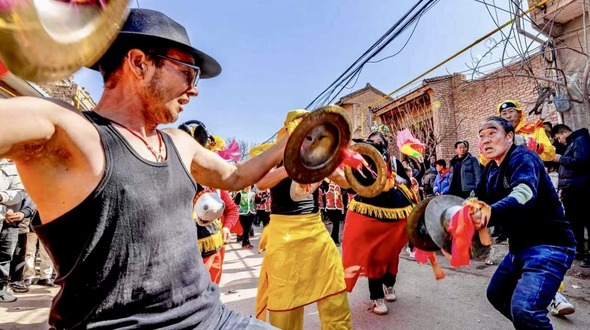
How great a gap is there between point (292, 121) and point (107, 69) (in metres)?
1.26

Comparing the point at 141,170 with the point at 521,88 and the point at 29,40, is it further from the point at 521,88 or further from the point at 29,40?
the point at 521,88

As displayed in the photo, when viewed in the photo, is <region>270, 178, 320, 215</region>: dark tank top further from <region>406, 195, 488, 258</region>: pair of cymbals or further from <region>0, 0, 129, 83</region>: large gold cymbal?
<region>0, 0, 129, 83</region>: large gold cymbal

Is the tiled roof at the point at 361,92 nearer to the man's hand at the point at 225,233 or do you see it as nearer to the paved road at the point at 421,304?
the paved road at the point at 421,304

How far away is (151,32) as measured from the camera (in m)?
1.40

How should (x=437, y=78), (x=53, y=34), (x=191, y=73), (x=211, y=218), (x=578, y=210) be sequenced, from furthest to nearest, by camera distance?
1. (x=437, y=78)
2. (x=578, y=210)
3. (x=211, y=218)
4. (x=191, y=73)
5. (x=53, y=34)

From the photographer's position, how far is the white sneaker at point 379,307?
406 centimetres

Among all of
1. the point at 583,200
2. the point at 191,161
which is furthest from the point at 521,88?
the point at 191,161

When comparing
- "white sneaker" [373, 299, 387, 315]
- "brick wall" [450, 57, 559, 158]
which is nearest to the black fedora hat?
"white sneaker" [373, 299, 387, 315]

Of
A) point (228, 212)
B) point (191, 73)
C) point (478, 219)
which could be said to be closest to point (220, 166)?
point (191, 73)

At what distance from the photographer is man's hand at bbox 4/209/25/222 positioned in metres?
4.86

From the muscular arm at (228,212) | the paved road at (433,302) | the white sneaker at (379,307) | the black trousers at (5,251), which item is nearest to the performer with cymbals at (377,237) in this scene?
the white sneaker at (379,307)

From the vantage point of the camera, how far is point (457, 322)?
371cm

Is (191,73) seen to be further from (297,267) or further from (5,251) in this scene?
Answer: (5,251)

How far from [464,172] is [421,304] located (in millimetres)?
3821
